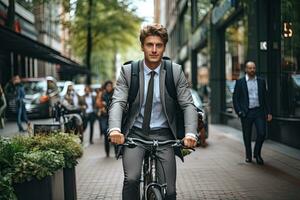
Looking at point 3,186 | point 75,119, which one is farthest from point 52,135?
point 75,119

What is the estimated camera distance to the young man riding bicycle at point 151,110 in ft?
14.4

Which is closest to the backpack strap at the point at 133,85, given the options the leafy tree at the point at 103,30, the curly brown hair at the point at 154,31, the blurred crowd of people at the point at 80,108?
the curly brown hair at the point at 154,31

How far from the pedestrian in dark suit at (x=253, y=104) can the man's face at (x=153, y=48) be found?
19.4 ft

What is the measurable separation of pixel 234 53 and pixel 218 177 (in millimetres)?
11280

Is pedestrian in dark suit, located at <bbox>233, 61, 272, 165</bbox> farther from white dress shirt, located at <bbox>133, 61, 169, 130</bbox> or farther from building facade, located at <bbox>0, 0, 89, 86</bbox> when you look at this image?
white dress shirt, located at <bbox>133, 61, 169, 130</bbox>

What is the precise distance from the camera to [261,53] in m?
14.4

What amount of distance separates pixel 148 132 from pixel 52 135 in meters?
2.14

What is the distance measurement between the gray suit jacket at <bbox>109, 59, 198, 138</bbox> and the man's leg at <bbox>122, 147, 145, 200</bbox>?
196 mm

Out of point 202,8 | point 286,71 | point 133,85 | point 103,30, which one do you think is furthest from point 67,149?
point 103,30

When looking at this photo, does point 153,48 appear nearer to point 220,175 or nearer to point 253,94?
point 220,175

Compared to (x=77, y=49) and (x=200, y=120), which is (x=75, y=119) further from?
(x=77, y=49)

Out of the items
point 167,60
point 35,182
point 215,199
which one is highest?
point 167,60

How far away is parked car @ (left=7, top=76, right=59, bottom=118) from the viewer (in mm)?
22594

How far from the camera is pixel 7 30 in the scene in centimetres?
1574
